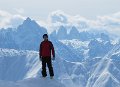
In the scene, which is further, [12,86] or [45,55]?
[45,55]

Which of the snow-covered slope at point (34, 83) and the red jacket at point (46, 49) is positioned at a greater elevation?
the red jacket at point (46, 49)

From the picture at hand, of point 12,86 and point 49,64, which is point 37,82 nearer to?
point 49,64

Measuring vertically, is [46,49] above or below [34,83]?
above

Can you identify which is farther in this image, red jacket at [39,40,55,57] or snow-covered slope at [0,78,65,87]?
red jacket at [39,40,55,57]

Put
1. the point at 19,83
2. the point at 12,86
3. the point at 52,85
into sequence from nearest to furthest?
the point at 12,86 < the point at 19,83 < the point at 52,85

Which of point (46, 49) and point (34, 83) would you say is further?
point (46, 49)

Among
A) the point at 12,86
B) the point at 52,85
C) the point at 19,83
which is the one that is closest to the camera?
the point at 12,86

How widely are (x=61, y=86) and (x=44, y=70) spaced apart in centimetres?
227

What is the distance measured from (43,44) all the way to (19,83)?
4.46 m

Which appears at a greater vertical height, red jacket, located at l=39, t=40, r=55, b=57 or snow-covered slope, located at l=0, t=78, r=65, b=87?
red jacket, located at l=39, t=40, r=55, b=57

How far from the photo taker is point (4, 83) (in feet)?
113

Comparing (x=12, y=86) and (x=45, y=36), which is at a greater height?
(x=45, y=36)

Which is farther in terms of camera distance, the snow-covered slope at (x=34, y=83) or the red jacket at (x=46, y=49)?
the red jacket at (x=46, y=49)

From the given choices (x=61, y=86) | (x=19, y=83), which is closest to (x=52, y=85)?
(x=61, y=86)
